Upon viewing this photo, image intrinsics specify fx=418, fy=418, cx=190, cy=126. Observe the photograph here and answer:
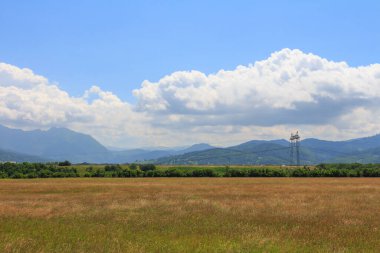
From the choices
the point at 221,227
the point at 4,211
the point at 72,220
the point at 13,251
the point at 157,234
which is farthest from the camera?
the point at 4,211

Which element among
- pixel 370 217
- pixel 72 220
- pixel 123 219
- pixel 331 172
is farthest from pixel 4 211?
pixel 331 172

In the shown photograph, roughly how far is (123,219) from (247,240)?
10.7 meters

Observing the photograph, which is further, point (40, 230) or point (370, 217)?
point (370, 217)

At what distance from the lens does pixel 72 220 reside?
27.5 metres

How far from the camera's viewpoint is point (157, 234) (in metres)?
21.8

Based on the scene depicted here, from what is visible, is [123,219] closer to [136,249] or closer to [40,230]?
[40,230]

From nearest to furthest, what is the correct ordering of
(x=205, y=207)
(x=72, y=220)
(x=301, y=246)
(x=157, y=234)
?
(x=301, y=246) → (x=157, y=234) → (x=72, y=220) → (x=205, y=207)

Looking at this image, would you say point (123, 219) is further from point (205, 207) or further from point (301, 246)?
point (301, 246)

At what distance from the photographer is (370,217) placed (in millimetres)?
28672

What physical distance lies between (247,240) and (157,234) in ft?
16.0

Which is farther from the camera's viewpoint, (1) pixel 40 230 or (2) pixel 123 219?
(2) pixel 123 219

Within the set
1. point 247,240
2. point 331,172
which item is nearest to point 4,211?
point 247,240

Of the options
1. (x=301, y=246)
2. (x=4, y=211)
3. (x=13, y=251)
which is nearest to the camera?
(x=13, y=251)

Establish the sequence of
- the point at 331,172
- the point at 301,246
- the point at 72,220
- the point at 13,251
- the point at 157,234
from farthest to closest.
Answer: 1. the point at 331,172
2. the point at 72,220
3. the point at 157,234
4. the point at 301,246
5. the point at 13,251
